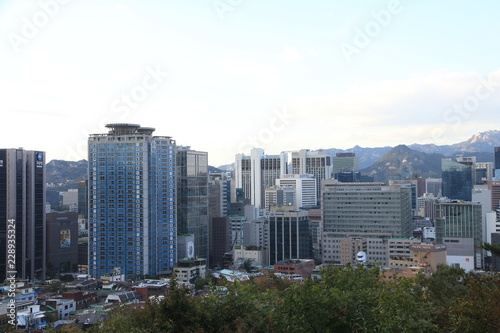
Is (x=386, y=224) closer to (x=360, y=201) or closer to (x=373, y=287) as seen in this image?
(x=360, y=201)

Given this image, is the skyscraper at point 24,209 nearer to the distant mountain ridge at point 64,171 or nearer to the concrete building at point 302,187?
the concrete building at point 302,187

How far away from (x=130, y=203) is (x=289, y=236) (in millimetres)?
10270

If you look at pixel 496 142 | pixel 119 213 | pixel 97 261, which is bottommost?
pixel 97 261

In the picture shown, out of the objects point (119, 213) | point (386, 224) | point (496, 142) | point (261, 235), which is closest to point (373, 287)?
point (119, 213)

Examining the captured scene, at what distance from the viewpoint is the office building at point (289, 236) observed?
33.0 m

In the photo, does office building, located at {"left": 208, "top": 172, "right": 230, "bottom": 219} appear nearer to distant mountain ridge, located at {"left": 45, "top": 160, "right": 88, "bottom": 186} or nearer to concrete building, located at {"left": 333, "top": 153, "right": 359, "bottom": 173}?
distant mountain ridge, located at {"left": 45, "top": 160, "right": 88, "bottom": 186}

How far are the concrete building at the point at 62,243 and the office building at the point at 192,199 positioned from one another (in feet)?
19.6

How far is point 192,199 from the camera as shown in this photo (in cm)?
3394

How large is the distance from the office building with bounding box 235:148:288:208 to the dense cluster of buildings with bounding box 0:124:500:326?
2505 cm

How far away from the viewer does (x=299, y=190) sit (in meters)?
62.0

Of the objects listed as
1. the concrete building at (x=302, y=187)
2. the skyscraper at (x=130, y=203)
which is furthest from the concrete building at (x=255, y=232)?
the concrete building at (x=302, y=187)

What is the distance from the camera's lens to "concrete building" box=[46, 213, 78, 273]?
30.8 meters

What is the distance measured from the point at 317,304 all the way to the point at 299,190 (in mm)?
55955

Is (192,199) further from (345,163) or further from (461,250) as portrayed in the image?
(345,163)
